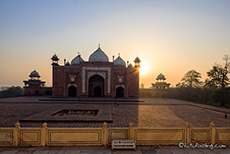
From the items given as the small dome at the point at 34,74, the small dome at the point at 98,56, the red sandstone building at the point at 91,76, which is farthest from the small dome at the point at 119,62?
the small dome at the point at 34,74

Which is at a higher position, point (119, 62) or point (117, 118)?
point (119, 62)

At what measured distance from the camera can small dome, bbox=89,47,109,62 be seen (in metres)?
29.4

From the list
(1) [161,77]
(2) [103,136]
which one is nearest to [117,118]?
(2) [103,136]

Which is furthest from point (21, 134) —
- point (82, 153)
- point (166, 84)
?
point (166, 84)

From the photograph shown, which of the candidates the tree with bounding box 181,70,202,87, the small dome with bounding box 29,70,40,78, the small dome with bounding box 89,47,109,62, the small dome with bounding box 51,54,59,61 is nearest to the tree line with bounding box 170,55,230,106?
the tree with bounding box 181,70,202,87

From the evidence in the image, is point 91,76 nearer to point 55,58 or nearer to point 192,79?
point 55,58

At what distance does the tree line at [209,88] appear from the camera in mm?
18562

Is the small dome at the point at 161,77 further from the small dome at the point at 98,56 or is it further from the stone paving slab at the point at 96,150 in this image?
the stone paving slab at the point at 96,150

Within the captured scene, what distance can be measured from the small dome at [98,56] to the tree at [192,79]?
22539 mm

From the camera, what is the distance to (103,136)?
493 cm

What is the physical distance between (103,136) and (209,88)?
31.9 m

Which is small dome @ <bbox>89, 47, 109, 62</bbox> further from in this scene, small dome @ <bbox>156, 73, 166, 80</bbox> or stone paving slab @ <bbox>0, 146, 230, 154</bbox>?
stone paving slab @ <bbox>0, 146, 230, 154</bbox>

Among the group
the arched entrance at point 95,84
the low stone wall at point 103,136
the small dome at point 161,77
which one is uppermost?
the small dome at point 161,77

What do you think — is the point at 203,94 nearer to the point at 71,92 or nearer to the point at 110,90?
the point at 110,90
